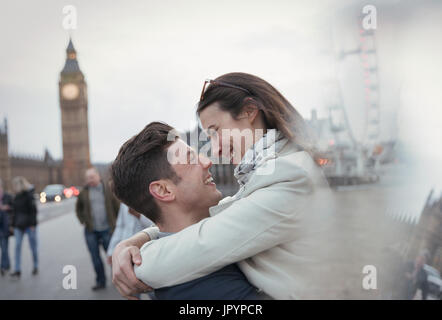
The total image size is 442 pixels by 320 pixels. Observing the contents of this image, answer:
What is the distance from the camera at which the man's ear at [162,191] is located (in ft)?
→ 3.92

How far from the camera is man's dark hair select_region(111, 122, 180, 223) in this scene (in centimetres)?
119

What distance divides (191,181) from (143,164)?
0.16m

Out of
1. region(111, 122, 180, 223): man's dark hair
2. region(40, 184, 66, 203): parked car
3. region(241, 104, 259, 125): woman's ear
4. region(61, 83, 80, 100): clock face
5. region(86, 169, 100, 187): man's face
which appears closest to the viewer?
region(111, 122, 180, 223): man's dark hair

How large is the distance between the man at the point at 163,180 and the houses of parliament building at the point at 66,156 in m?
17.2

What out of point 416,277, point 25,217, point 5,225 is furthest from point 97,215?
point 416,277

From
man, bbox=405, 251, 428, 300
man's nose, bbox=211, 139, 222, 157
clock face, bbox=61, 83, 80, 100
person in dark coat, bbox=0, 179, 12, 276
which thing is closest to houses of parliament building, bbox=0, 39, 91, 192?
clock face, bbox=61, 83, 80, 100

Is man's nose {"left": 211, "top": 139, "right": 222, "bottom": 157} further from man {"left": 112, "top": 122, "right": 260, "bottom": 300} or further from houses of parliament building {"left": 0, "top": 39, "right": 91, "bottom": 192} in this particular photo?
houses of parliament building {"left": 0, "top": 39, "right": 91, "bottom": 192}

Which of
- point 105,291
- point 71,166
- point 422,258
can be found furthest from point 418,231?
point 71,166

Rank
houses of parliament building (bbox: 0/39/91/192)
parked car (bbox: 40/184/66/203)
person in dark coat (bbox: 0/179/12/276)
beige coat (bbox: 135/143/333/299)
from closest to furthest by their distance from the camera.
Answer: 1. beige coat (bbox: 135/143/333/299)
2. person in dark coat (bbox: 0/179/12/276)
3. parked car (bbox: 40/184/66/203)
4. houses of parliament building (bbox: 0/39/91/192)

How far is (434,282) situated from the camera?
3570 millimetres

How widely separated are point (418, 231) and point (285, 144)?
12.9 ft

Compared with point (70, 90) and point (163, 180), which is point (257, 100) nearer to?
point (163, 180)

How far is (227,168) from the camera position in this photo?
1496 centimetres

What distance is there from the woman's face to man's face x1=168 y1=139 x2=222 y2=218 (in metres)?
0.14
